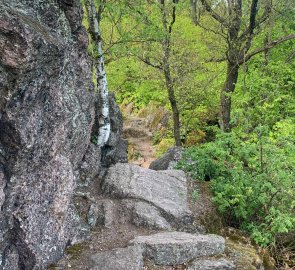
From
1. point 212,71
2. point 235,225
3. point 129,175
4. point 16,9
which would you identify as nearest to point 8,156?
point 16,9

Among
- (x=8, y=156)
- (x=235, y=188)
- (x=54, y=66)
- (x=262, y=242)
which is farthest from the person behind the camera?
(x=235, y=188)

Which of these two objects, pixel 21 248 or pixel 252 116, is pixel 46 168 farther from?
pixel 252 116

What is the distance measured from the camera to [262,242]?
7.56 metres

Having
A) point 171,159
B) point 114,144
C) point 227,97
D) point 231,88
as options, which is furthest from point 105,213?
point 231,88

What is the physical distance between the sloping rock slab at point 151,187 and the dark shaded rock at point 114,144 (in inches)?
36.1

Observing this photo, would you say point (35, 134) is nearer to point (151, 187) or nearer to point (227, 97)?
point (151, 187)

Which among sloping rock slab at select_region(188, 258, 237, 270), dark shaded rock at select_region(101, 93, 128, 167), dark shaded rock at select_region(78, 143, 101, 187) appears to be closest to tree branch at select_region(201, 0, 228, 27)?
dark shaded rock at select_region(101, 93, 128, 167)

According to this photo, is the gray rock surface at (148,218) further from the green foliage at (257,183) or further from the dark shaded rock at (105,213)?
the green foliage at (257,183)

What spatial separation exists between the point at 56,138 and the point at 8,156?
99cm

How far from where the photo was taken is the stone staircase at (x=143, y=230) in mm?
6266

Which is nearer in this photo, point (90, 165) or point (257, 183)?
point (257, 183)

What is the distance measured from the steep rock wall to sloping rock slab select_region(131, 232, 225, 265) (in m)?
1.45

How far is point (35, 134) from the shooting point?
18.1 feet

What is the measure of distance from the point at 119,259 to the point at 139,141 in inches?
572
